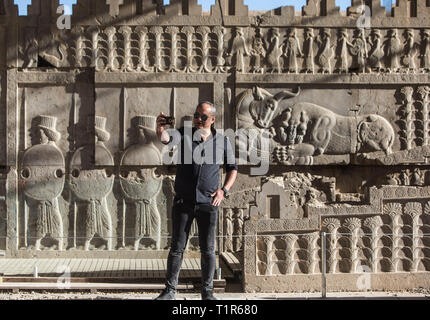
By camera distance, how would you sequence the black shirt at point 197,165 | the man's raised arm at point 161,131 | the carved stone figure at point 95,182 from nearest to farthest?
1. the man's raised arm at point 161,131
2. the black shirt at point 197,165
3. the carved stone figure at point 95,182

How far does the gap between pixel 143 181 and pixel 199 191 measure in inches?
211

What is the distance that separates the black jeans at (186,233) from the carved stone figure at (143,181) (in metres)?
5.13

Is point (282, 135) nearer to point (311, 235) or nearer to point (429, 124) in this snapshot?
point (429, 124)

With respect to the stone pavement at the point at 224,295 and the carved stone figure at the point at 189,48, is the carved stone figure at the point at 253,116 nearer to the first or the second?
the carved stone figure at the point at 189,48

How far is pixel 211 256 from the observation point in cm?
605

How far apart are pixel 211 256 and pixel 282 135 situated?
5623mm

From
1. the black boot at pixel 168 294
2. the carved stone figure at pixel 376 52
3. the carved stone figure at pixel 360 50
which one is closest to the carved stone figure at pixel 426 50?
the carved stone figure at pixel 376 52

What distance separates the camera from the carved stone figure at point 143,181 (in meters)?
11.1

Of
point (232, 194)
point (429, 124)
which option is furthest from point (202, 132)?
point (429, 124)

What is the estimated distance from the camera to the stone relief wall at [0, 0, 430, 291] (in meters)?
11.1

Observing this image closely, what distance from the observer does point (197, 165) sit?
598cm

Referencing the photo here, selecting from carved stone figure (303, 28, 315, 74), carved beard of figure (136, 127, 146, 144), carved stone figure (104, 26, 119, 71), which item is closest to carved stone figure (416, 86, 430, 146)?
carved stone figure (303, 28, 315, 74)

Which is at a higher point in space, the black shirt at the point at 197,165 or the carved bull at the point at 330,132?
the carved bull at the point at 330,132

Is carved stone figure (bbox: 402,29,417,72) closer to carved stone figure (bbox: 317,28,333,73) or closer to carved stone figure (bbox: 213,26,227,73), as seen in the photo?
carved stone figure (bbox: 317,28,333,73)
